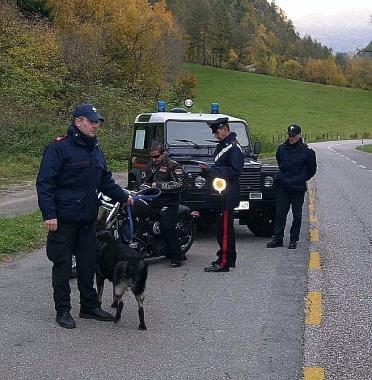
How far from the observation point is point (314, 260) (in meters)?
8.53

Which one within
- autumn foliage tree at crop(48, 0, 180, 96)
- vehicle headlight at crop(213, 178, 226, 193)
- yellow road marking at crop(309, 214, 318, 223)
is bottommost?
yellow road marking at crop(309, 214, 318, 223)

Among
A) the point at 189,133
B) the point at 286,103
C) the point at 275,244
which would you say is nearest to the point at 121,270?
the point at 275,244

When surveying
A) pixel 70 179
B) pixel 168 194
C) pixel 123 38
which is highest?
pixel 123 38

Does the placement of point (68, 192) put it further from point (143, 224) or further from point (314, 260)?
point (314, 260)

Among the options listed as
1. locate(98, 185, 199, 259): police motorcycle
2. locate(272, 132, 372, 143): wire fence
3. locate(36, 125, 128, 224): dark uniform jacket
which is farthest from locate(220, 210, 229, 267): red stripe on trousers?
locate(272, 132, 372, 143): wire fence

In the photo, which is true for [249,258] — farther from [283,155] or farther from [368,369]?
[368,369]

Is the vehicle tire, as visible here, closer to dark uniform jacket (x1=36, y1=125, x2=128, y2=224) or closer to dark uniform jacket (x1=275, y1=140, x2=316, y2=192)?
dark uniform jacket (x1=275, y1=140, x2=316, y2=192)

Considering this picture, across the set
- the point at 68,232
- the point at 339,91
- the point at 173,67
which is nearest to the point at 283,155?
the point at 68,232

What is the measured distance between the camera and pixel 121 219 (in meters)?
8.02

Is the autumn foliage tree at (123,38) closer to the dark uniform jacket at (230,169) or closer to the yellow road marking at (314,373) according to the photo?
the dark uniform jacket at (230,169)

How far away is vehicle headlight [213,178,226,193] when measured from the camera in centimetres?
787

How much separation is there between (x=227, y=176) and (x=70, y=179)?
2775 mm

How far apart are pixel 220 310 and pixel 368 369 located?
1.84 m

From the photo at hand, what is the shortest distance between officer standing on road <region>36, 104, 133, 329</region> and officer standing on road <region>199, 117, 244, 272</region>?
7.83 ft
